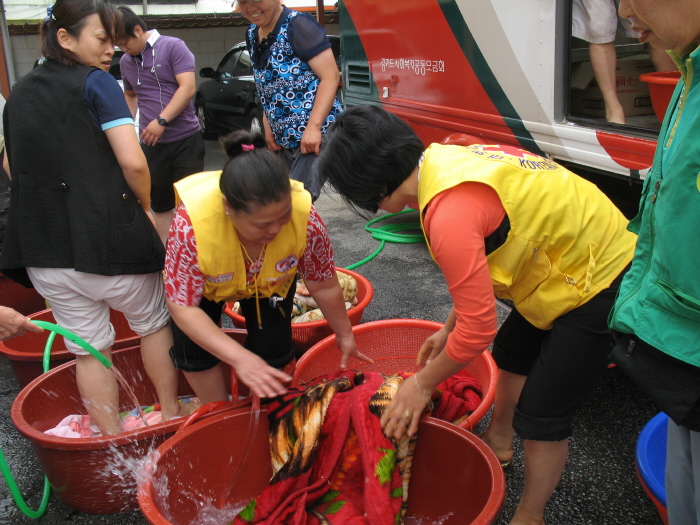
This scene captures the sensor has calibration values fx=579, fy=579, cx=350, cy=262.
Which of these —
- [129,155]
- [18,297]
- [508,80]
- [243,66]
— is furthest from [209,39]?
[129,155]

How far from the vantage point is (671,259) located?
39.4 inches

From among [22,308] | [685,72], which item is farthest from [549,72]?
[22,308]

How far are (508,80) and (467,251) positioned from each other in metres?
2.09

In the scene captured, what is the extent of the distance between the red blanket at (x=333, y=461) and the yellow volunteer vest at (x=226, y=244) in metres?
0.41

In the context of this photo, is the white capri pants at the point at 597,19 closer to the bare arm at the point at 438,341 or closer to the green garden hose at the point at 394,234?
the bare arm at the point at 438,341

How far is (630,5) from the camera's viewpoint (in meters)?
1.04

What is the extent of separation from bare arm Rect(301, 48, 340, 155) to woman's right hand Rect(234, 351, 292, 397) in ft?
5.11

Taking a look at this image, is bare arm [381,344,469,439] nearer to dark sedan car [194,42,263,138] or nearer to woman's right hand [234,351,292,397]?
woman's right hand [234,351,292,397]

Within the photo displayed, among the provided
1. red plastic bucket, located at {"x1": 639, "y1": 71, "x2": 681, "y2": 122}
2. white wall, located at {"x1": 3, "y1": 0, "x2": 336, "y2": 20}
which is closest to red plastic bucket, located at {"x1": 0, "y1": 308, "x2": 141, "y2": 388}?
red plastic bucket, located at {"x1": 639, "y1": 71, "x2": 681, "y2": 122}

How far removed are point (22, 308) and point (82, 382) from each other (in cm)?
159

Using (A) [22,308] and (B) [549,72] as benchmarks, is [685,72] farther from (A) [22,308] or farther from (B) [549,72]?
(A) [22,308]

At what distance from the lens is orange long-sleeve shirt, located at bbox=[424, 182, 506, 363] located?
134cm

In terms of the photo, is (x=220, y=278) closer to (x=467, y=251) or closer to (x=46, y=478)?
(x=467, y=251)

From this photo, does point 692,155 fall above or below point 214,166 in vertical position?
above
